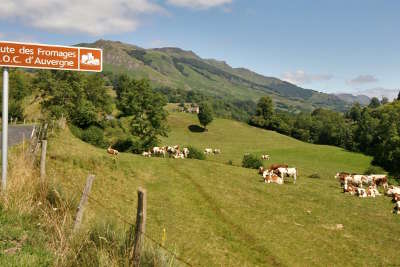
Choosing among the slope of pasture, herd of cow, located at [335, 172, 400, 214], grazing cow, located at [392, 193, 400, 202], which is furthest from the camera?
Result: herd of cow, located at [335, 172, 400, 214]

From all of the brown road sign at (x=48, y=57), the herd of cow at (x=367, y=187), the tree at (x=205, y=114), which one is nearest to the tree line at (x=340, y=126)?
the tree at (x=205, y=114)

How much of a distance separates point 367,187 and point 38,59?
1173 inches

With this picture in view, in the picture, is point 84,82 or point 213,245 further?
point 84,82

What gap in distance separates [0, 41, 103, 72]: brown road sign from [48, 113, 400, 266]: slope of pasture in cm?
428

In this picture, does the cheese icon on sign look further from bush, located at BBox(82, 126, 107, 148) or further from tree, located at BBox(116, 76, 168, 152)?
tree, located at BBox(116, 76, 168, 152)

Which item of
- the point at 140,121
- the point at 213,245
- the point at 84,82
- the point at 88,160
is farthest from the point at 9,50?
the point at 84,82

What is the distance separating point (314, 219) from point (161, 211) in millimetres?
9835

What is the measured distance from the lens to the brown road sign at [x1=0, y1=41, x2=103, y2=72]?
9.76m

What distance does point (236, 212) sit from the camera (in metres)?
21.1

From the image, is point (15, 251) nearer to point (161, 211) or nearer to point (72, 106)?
point (161, 211)

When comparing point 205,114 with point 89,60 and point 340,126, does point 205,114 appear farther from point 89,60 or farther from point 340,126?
point 89,60

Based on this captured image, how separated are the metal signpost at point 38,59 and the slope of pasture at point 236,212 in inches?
123

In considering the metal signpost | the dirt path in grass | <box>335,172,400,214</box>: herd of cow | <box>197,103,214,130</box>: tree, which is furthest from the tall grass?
<box>197,103,214,130</box>: tree

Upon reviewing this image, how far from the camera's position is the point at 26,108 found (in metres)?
68.1
